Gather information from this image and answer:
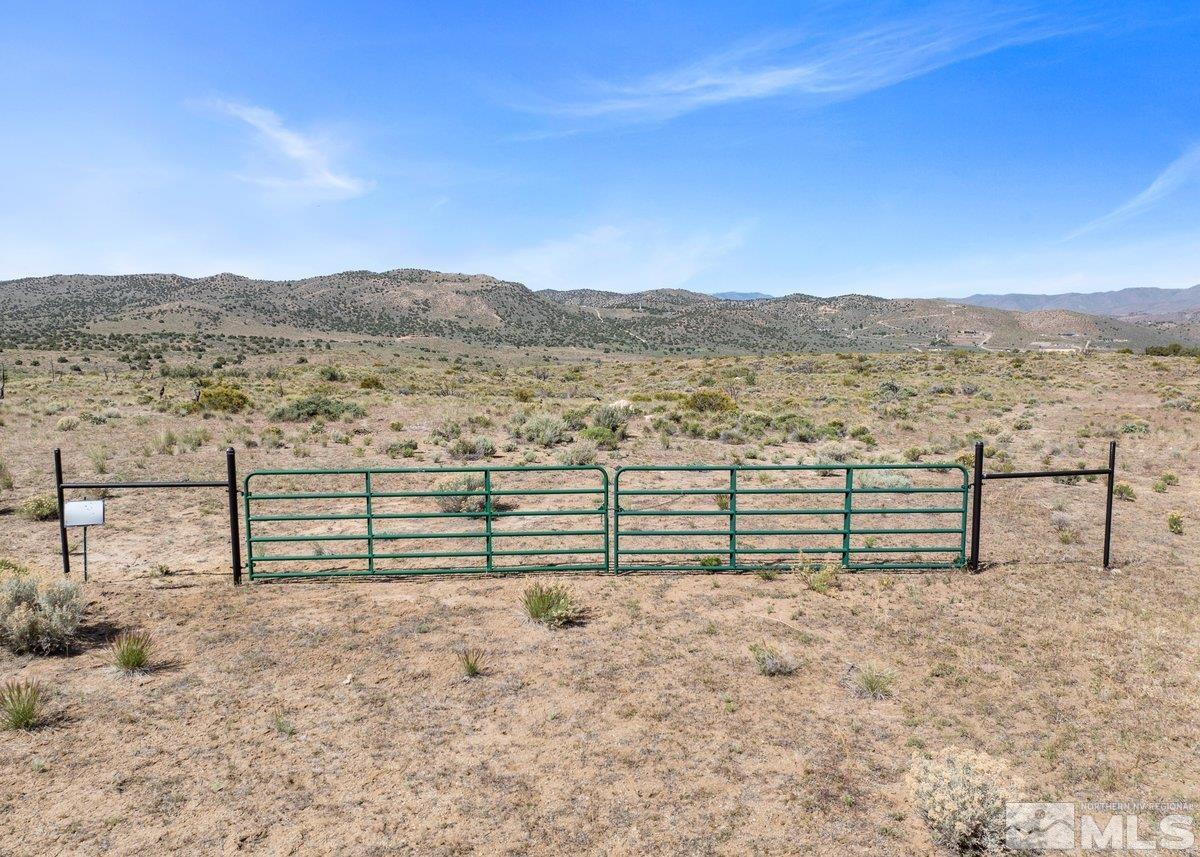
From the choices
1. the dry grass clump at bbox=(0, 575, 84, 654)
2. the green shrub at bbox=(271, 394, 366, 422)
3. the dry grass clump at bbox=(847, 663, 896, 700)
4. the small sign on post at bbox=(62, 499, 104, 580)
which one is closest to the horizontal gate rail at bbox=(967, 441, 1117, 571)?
the dry grass clump at bbox=(847, 663, 896, 700)

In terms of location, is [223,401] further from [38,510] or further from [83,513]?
[83,513]

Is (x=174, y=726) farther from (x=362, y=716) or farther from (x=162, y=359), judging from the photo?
(x=162, y=359)

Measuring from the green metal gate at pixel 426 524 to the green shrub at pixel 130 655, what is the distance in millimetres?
1808

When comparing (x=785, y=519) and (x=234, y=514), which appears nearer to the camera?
(x=234, y=514)

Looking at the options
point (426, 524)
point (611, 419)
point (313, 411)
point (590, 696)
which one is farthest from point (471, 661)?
point (313, 411)

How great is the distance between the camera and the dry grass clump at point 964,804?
451 cm

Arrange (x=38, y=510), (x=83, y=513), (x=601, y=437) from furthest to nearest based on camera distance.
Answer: (x=601, y=437) → (x=38, y=510) → (x=83, y=513)

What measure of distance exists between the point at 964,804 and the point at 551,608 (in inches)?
186

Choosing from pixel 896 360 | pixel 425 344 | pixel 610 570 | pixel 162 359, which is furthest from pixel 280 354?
pixel 610 570

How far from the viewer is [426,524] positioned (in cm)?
1400

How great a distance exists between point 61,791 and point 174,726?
936 mm

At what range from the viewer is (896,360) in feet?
187

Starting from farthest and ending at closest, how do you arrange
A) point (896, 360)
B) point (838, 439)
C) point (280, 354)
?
point (280, 354) < point (896, 360) < point (838, 439)

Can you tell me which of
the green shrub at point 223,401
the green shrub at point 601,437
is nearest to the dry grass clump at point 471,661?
the green shrub at point 601,437
